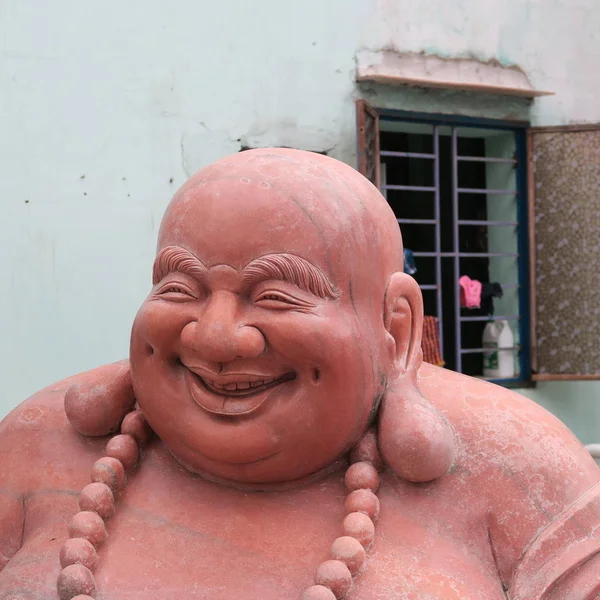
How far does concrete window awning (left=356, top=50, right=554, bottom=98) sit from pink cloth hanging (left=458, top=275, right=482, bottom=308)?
1031 mm

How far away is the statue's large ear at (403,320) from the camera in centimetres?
188

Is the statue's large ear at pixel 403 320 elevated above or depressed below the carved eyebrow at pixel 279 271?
below

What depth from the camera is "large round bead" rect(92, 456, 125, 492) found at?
1855 mm

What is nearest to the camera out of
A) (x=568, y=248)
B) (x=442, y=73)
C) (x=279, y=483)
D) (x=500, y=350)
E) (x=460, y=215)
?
(x=279, y=483)

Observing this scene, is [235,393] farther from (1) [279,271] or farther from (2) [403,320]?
(2) [403,320]

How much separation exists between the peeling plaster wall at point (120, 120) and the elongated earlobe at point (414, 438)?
8.04 feet

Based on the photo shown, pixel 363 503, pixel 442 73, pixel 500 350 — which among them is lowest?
pixel 500 350

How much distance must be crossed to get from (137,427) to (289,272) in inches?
20.2

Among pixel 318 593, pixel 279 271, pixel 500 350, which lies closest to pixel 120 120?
pixel 500 350

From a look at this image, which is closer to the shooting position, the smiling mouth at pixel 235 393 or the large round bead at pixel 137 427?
the smiling mouth at pixel 235 393

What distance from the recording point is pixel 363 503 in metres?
1.76

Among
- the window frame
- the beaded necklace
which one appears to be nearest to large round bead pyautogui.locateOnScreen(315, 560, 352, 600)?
the beaded necklace

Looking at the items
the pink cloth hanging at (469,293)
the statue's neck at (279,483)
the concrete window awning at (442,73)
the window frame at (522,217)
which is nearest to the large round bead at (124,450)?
the statue's neck at (279,483)

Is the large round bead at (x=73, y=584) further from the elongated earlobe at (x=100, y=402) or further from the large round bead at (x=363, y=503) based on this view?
the large round bead at (x=363, y=503)
